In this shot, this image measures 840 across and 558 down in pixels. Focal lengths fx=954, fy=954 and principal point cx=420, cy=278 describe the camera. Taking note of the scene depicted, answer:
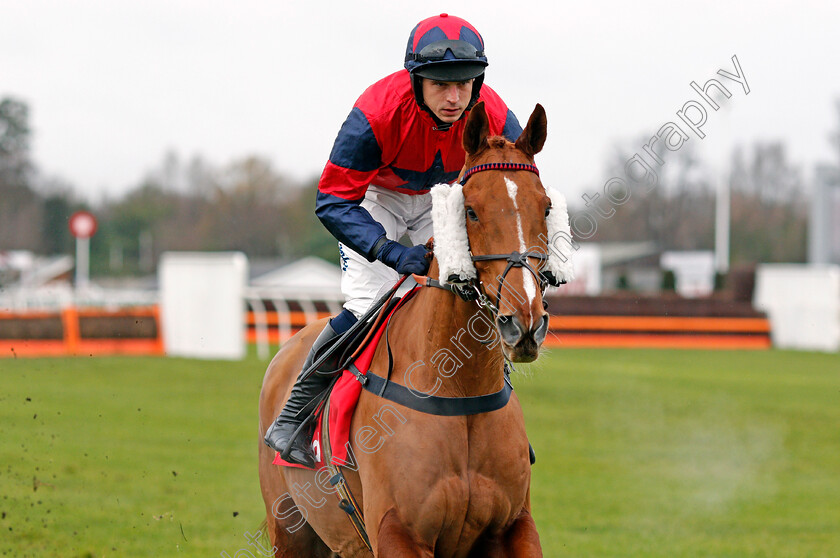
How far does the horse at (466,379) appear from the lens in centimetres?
310

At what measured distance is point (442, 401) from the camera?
342cm

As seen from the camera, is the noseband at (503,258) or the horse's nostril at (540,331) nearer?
the horse's nostril at (540,331)

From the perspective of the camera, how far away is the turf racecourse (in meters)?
7.26

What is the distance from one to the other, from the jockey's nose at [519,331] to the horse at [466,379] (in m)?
0.04

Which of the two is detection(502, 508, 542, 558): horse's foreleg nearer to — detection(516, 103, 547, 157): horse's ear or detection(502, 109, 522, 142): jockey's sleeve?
detection(516, 103, 547, 157): horse's ear

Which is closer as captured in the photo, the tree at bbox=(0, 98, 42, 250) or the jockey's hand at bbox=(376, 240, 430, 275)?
the jockey's hand at bbox=(376, 240, 430, 275)

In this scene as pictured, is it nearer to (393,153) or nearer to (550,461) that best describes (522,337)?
(393,153)

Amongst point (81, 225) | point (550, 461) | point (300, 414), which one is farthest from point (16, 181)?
point (300, 414)

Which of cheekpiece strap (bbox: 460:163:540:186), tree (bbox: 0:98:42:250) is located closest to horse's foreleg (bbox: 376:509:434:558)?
cheekpiece strap (bbox: 460:163:540:186)

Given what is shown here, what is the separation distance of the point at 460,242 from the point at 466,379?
559 mm

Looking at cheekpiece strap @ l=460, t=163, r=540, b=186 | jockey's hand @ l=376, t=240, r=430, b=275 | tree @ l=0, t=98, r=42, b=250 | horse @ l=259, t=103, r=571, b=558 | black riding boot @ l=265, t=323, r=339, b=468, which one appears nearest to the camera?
horse @ l=259, t=103, r=571, b=558

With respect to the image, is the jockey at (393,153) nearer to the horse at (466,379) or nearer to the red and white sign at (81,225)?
the horse at (466,379)

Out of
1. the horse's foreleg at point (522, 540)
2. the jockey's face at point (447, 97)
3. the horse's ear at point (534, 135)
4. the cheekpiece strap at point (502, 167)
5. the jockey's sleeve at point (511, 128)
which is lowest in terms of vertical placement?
the horse's foreleg at point (522, 540)

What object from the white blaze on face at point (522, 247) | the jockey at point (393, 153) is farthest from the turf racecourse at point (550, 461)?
the white blaze on face at point (522, 247)
